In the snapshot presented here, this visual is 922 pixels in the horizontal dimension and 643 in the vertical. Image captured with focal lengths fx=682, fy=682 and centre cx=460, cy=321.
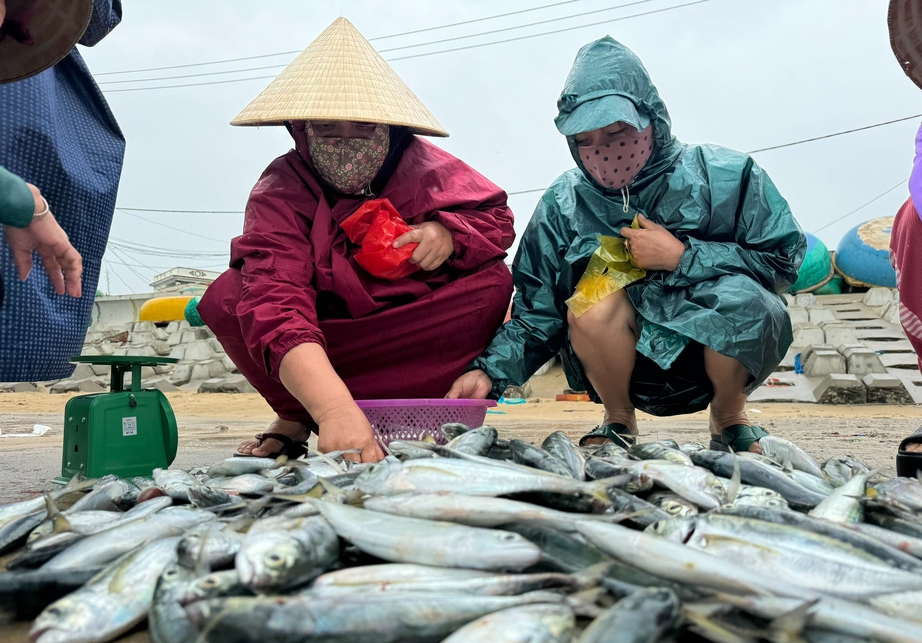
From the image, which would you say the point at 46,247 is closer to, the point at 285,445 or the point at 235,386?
the point at 285,445

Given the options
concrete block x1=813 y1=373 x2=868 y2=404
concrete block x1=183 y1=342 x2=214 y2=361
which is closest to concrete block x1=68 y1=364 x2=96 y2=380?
concrete block x1=183 y1=342 x2=214 y2=361

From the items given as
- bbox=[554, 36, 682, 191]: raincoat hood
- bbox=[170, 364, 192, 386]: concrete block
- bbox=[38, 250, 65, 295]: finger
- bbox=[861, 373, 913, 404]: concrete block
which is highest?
bbox=[554, 36, 682, 191]: raincoat hood

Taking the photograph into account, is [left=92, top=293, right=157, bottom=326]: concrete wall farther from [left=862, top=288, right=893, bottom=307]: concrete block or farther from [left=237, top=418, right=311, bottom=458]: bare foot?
[left=237, top=418, right=311, bottom=458]: bare foot

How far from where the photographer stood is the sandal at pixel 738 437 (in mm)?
3006

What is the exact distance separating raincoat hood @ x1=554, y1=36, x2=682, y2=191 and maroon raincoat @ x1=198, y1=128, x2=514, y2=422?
0.58 metres

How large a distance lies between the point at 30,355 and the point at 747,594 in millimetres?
3052

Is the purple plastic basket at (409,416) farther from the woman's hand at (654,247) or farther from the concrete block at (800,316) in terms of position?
the concrete block at (800,316)

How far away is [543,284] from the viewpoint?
336 centimetres

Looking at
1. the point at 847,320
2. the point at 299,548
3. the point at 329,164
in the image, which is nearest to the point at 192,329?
the point at 847,320

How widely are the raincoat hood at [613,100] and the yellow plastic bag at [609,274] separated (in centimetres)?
31

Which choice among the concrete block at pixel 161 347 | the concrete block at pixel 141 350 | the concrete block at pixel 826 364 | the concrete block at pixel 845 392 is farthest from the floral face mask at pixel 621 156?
the concrete block at pixel 141 350

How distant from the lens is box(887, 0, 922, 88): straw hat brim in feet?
9.09

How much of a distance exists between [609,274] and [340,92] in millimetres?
1418

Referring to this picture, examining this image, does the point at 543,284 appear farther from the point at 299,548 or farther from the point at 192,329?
the point at 192,329
